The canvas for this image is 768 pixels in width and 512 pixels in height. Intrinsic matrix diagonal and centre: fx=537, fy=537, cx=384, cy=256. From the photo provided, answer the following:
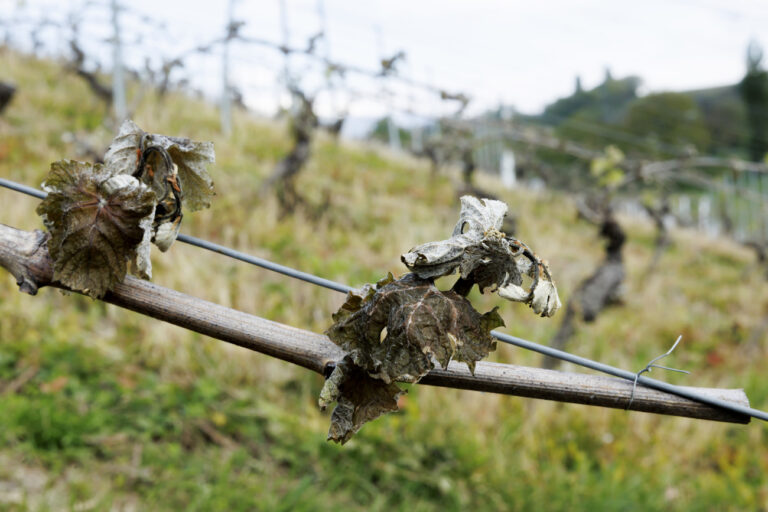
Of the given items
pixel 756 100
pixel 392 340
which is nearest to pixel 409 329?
pixel 392 340

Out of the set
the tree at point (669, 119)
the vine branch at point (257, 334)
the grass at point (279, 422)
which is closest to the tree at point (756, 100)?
the tree at point (669, 119)

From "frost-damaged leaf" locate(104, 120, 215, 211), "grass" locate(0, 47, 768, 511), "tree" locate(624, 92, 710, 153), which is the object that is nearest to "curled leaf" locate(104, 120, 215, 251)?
"frost-damaged leaf" locate(104, 120, 215, 211)

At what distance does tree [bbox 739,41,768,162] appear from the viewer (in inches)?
1104

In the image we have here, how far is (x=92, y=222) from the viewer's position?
798mm

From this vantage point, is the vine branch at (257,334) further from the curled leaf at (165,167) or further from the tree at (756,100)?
the tree at (756,100)

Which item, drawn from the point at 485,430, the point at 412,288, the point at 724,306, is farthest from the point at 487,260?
the point at 724,306

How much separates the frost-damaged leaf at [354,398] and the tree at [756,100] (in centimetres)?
3165

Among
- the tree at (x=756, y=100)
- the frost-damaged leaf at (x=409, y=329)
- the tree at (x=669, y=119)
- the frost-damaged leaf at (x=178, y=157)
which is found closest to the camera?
the frost-damaged leaf at (x=409, y=329)

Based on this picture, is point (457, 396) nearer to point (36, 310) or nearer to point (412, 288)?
point (36, 310)

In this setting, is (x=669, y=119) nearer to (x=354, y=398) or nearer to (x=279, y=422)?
(x=279, y=422)

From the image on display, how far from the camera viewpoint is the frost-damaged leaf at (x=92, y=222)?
0.78 m

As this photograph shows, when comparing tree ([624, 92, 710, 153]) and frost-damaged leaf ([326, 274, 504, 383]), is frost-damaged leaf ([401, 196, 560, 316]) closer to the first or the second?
frost-damaged leaf ([326, 274, 504, 383])

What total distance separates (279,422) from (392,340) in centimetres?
298

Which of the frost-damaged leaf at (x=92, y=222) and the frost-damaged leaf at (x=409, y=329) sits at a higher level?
the frost-damaged leaf at (x=92, y=222)
